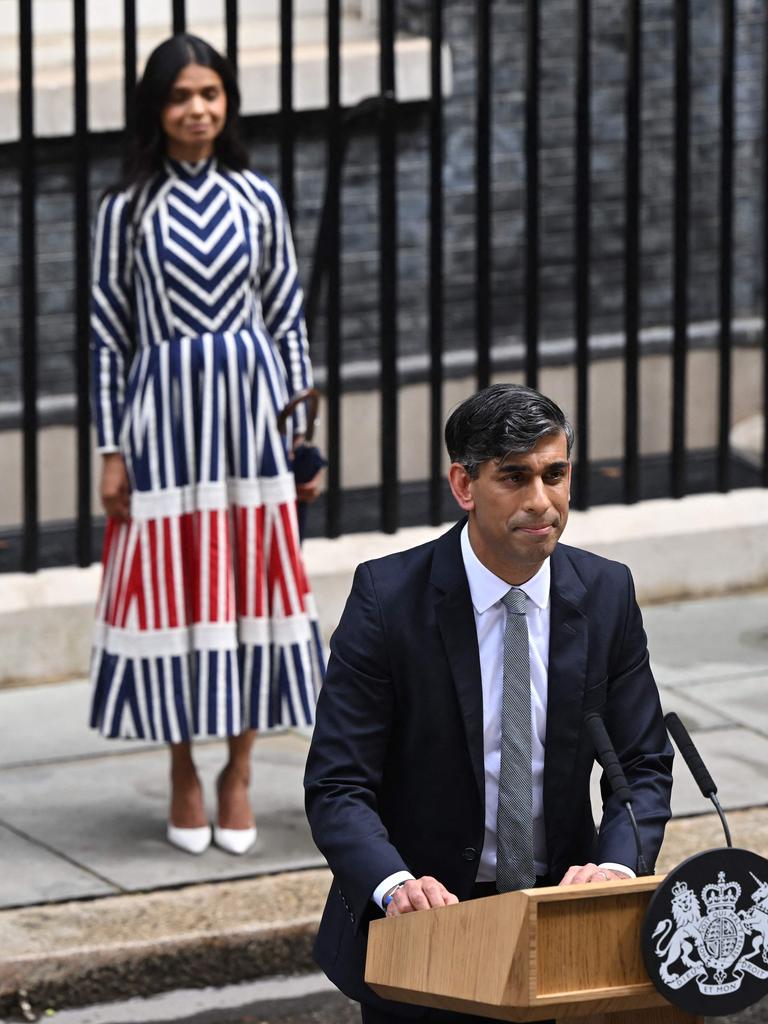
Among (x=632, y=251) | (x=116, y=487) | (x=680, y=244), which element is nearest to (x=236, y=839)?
(x=116, y=487)

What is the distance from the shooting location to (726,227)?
8797 mm

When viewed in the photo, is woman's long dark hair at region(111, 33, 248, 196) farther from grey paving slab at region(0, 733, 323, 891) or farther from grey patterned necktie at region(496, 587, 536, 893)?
grey patterned necktie at region(496, 587, 536, 893)

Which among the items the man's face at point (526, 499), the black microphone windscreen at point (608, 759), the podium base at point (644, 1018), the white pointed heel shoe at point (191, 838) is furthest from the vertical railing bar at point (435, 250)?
the podium base at point (644, 1018)

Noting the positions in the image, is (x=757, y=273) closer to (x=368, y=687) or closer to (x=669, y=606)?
(x=669, y=606)

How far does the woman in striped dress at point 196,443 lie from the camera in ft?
19.3

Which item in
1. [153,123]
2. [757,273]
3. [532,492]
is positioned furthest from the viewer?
[757,273]

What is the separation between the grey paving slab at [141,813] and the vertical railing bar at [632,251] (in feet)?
7.48

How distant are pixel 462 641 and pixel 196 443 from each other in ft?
8.88

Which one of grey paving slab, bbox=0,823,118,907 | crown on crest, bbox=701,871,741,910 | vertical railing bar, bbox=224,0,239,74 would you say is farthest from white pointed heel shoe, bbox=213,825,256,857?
crown on crest, bbox=701,871,741,910

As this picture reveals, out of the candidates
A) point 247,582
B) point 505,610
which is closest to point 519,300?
point 247,582

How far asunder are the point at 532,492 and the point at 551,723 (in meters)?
0.39

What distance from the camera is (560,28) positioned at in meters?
10.5

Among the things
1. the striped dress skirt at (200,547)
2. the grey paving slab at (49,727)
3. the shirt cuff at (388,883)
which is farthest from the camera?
the grey paving slab at (49,727)

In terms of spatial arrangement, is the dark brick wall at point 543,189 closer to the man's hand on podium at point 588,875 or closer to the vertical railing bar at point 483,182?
the vertical railing bar at point 483,182
